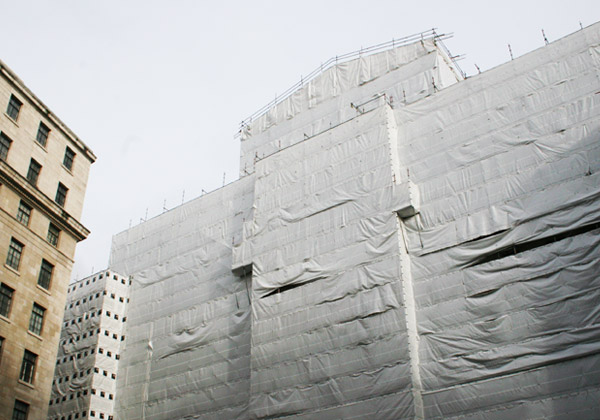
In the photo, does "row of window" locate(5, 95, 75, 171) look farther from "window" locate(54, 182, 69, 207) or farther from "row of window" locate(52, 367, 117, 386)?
"row of window" locate(52, 367, 117, 386)

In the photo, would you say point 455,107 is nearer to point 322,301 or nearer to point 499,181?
point 499,181

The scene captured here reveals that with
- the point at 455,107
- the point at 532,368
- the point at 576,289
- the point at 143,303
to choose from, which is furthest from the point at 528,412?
the point at 143,303

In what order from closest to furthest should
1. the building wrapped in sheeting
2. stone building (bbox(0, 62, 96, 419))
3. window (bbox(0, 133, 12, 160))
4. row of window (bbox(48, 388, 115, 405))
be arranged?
stone building (bbox(0, 62, 96, 419)) < the building wrapped in sheeting < window (bbox(0, 133, 12, 160)) < row of window (bbox(48, 388, 115, 405))

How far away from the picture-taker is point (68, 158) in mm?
41344

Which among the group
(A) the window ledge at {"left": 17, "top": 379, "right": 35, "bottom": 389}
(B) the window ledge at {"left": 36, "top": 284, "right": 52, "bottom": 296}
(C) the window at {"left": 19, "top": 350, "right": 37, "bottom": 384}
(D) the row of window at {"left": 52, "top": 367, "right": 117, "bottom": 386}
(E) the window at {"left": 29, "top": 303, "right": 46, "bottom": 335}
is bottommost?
(A) the window ledge at {"left": 17, "top": 379, "right": 35, "bottom": 389}

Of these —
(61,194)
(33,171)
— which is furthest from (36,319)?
(33,171)

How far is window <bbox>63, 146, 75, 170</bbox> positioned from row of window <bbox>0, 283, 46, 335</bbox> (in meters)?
9.53

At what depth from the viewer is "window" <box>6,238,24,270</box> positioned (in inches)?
1362

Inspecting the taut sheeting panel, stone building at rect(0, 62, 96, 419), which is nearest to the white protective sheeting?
stone building at rect(0, 62, 96, 419)

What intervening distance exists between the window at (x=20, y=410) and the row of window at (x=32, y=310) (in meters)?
3.83

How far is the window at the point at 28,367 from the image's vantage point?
1313 inches

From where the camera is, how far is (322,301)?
40.2 meters

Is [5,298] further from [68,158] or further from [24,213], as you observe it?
[68,158]

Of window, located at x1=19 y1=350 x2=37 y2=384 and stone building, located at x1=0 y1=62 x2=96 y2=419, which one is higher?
stone building, located at x1=0 y1=62 x2=96 y2=419
